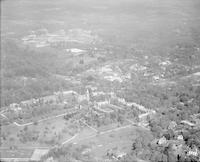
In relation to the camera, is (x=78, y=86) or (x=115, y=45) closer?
(x=78, y=86)

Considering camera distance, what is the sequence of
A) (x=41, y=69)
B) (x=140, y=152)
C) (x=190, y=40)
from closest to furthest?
(x=140, y=152) < (x=41, y=69) < (x=190, y=40)

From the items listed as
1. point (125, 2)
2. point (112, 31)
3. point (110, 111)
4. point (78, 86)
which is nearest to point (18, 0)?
point (125, 2)

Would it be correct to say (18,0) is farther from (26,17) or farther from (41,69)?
(41,69)

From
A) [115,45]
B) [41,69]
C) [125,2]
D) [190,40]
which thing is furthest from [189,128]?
[125,2]

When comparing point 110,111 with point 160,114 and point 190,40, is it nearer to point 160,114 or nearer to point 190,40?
point 160,114

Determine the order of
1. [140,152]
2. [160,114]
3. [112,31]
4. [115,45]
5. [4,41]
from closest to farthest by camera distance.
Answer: [140,152], [160,114], [115,45], [4,41], [112,31]

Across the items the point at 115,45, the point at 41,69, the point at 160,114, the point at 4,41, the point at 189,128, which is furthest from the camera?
the point at 4,41
